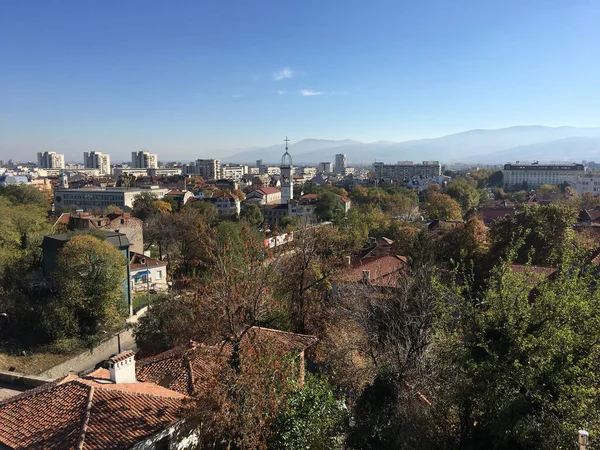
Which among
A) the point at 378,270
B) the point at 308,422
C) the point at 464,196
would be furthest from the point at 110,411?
the point at 464,196

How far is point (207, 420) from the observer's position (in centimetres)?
720

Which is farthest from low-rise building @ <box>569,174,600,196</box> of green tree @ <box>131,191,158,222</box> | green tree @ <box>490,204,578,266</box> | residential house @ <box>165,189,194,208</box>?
green tree @ <box>131,191,158,222</box>

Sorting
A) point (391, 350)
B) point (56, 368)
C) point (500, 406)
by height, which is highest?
point (500, 406)

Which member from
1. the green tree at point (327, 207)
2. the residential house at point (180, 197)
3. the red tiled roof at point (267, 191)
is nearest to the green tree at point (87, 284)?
the green tree at point (327, 207)

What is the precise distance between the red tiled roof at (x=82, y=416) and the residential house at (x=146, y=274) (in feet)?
62.2

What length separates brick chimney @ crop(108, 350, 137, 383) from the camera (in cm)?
888

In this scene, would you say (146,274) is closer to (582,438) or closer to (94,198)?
(582,438)

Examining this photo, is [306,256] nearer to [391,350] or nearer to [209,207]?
[391,350]

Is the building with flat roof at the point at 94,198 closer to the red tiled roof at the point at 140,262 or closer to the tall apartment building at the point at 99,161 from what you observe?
the red tiled roof at the point at 140,262

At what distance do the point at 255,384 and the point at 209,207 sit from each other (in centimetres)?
4111

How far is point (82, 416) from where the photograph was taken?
297 inches

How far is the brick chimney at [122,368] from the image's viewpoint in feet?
29.1

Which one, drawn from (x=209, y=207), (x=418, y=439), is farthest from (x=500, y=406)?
(x=209, y=207)

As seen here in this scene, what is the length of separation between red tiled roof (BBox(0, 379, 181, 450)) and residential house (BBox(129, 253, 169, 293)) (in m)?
19.0
